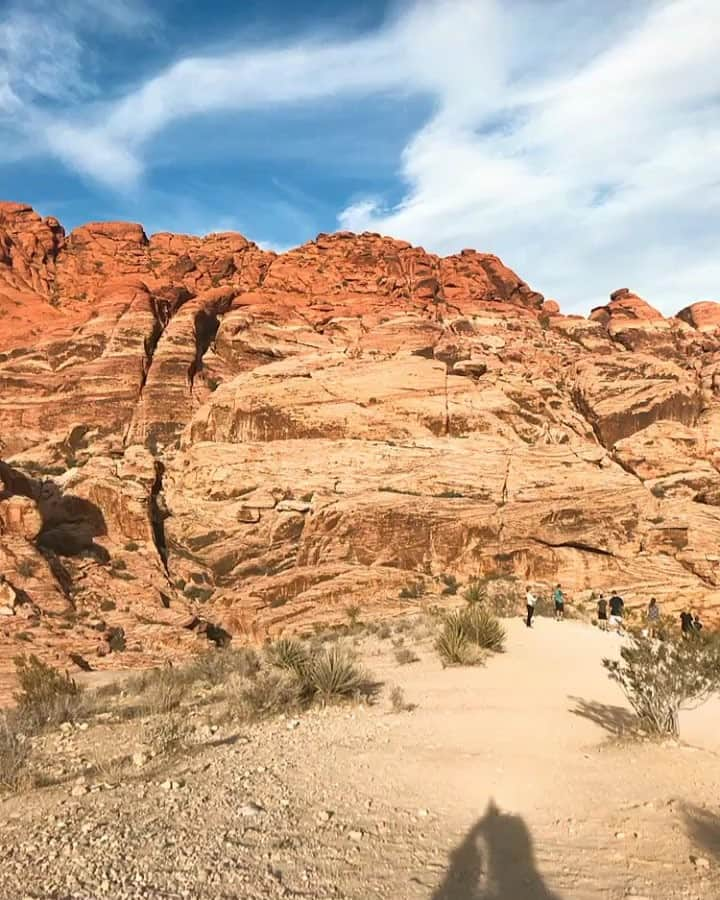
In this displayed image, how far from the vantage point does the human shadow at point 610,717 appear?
6.84 metres

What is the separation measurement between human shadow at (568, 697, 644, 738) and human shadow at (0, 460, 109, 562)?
2263 centimetres

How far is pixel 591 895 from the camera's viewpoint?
11.3ft

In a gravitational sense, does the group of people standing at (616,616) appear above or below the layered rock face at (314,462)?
below

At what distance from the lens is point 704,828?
4.29 meters

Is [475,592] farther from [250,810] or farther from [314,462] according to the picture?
[250,810]

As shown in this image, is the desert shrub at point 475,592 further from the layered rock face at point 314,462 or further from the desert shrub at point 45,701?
the desert shrub at point 45,701

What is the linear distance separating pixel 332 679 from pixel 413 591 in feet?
56.8

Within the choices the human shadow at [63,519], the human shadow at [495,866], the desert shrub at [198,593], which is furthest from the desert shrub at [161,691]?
the human shadow at [63,519]

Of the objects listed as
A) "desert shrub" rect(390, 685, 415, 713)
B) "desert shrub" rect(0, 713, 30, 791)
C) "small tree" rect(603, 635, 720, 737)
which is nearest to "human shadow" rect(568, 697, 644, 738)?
"small tree" rect(603, 635, 720, 737)

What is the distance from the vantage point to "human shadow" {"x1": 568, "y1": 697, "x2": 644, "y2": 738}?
22.5 feet

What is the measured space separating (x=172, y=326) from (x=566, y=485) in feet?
96.8

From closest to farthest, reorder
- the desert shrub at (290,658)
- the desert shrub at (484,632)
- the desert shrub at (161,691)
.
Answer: the desert shrub at (161,691), the desert shrub at (290,658), the desert shrub at (484,632)

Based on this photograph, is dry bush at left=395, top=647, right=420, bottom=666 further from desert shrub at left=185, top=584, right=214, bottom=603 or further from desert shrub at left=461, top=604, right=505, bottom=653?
desert shrub at left=185, top=584, right=214, bottom=603

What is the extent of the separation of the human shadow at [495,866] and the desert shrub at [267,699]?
4108mm
